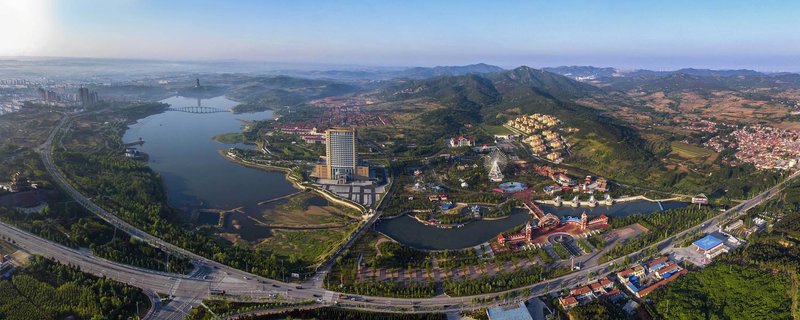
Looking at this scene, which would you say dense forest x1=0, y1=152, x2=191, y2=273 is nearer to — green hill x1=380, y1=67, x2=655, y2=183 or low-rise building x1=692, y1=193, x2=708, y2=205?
low-rise building x1=692, y1=193, x2=708, y2=205

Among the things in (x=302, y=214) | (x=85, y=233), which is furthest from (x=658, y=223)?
(x=85, y=233)

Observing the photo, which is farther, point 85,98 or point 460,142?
point 85,98

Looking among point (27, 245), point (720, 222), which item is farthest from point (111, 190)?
point (720, 222)

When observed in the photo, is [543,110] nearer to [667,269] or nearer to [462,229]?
[462,229]

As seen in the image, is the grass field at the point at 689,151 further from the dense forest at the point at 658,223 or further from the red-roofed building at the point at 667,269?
the red-roofed building at the point at 667,269

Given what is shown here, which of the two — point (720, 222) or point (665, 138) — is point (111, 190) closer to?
point (720, 222)
